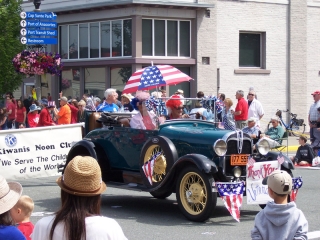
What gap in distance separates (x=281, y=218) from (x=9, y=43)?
910 inches

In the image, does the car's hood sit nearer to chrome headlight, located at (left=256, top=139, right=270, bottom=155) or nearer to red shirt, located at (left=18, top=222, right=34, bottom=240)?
chrome headlight, located at (left=256, top=139, right=270, bottom=155)

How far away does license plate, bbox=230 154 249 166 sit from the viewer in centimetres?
962

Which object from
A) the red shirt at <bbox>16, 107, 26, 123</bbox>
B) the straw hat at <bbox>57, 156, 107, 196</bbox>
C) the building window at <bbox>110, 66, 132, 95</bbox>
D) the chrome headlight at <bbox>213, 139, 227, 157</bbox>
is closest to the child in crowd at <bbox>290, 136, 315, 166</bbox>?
the chrome headlight at <bbox>213, 139, 227, 157</bbox>

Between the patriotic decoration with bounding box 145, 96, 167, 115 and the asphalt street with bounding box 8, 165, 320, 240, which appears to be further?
the patriotic decoration with bounding box 145, 96, 167, 115

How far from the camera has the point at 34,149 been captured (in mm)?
13641

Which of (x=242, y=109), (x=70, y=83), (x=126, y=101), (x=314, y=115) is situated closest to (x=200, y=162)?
(x=126, y=101)

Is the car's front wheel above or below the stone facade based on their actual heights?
below

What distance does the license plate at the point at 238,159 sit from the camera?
9.62m

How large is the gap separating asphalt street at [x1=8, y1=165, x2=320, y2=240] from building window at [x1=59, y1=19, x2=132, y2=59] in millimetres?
13290

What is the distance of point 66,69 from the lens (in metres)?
28.7

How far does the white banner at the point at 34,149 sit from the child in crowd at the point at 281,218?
9243 millimetres

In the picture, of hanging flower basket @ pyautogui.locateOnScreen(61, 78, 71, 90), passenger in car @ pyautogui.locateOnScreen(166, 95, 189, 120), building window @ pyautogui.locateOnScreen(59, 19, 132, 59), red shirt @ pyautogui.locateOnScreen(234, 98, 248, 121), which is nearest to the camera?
passenger in car @ pyautogui.locateOnScreen(166, 95, 189, 120)

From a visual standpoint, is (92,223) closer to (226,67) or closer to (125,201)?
(125,201)

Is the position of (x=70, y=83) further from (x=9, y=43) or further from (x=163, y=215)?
(x=163, y=215)
